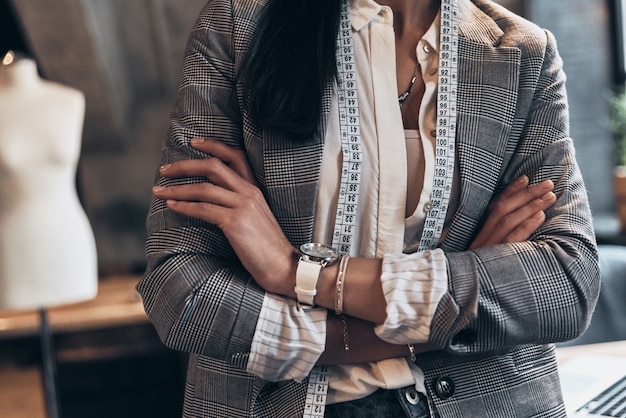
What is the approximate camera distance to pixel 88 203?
5.87 metres

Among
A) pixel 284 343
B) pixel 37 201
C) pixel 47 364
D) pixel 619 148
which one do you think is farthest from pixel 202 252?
pixel 619 148

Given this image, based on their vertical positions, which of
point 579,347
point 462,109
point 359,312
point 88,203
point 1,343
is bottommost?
point 1,343

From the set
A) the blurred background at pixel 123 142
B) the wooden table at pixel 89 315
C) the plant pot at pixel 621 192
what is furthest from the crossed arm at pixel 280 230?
the wooden table at pixel 89 315

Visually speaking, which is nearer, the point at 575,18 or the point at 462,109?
the point at 462,109

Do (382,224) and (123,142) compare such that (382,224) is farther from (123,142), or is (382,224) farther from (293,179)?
(123,142)

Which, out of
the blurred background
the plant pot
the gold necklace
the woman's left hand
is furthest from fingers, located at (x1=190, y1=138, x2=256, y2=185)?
the blurred background

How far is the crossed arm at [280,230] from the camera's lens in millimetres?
1243

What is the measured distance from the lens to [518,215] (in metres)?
1.34

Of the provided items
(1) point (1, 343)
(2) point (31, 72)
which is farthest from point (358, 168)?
(1) point (1, 343)

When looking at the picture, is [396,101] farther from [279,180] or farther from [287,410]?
[287,410]

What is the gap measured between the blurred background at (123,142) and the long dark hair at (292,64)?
9.18 feet

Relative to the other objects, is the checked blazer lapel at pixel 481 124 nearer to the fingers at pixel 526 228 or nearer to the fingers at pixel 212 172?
the fingers at pixel 526 228

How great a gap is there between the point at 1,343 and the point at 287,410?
4.62m

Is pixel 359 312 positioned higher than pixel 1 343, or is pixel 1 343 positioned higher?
pixel 359 312
